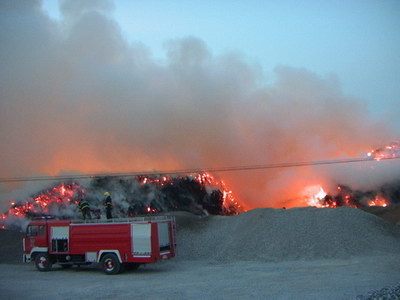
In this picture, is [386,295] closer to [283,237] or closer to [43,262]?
[283,237]

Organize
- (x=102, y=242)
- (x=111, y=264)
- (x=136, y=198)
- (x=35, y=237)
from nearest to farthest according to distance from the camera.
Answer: (x=111, y=264) → (x=102, y=242) → (x=35, y=237) → (x=136, y=198)

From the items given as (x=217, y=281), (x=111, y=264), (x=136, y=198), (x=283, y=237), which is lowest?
(x=217, y=281)

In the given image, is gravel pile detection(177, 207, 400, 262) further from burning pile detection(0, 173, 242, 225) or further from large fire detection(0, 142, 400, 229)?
burning pile detection(0, 173, 242, 225)

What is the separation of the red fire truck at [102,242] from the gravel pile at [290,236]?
6433 millimetres

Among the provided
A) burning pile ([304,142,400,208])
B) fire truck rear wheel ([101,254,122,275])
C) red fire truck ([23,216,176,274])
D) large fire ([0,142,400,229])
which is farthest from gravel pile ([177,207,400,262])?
burning pile ([304,142,400,208])

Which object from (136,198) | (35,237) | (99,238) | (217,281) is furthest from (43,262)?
(136,198)

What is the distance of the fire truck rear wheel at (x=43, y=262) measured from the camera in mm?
21938

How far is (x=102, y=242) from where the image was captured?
2031 centimetres

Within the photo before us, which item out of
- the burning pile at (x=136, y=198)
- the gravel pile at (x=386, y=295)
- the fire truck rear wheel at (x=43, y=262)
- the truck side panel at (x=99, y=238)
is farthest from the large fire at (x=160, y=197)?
the gravel pile at (x=386, y=295)

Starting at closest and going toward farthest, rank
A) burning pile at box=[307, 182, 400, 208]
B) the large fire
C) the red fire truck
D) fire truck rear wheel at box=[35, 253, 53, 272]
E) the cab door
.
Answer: the red fire truck, fire truck rear wheel at box=[35, 253, 53, 272], the cab door, the large fire, burning pile at box=[307, 182, 400, 208]

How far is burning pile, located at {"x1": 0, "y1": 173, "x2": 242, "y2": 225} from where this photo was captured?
3822 cm

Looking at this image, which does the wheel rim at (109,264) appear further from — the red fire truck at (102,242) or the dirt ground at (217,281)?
the dirt ground at (217,281)

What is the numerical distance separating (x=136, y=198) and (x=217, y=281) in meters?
27.3

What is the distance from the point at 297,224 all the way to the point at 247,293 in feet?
44.8
